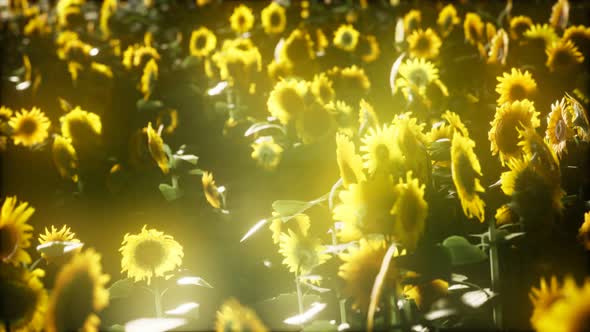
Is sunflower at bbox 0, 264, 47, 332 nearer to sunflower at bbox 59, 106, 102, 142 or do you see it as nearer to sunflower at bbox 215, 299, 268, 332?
sunflower at bbox 215, 299, 268, 332

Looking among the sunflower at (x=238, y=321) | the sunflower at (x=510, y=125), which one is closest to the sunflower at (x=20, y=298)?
the sunflower at (x=238, y=321)

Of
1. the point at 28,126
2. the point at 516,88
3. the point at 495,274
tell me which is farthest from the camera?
the point at 28,126

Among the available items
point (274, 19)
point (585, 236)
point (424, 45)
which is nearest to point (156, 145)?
point (585, 236)

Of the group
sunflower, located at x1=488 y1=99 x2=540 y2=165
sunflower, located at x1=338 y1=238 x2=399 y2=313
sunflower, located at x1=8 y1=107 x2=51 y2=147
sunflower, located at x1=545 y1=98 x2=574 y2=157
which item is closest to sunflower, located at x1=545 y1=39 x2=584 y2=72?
sunflower, located at x1=545 y1=98 x2=574 y2=157

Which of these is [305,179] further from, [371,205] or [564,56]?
[371,205]

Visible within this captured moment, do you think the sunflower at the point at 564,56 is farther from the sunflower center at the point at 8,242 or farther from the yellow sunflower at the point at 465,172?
the sunflower center at the point at 8,242

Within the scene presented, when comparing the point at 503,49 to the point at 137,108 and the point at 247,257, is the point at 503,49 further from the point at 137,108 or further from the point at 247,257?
the point at 137,108

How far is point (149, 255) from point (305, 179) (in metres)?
1.00

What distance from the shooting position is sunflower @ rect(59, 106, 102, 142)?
202cm

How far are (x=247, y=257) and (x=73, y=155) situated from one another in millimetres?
695

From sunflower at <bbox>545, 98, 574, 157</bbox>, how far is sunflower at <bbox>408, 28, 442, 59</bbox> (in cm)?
109

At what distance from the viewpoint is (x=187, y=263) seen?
6.15 ft

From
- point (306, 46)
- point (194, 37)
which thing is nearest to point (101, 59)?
point (194, 37)

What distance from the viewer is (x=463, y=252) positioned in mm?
941
